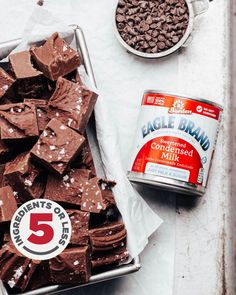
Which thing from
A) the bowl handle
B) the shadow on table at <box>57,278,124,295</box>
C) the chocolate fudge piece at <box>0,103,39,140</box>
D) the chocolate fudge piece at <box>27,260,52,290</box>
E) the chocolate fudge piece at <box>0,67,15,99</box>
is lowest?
the shadow on table at <box>57,278,124,295</box>

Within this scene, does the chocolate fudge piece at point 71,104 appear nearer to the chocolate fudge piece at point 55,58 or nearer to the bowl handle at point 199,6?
the chocolate fudge piece at point 55,58

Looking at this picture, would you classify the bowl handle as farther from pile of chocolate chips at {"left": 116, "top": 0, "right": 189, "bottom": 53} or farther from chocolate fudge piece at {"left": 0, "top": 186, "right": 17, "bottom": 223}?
chocolate fudge piece at {"left": 0, "top": 186, "right": 17, "bottom": 223}

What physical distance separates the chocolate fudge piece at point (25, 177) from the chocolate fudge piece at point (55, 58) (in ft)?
0.50

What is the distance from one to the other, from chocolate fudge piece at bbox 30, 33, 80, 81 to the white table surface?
0.16 metres

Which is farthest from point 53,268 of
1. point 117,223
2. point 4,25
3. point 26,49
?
point 4,25

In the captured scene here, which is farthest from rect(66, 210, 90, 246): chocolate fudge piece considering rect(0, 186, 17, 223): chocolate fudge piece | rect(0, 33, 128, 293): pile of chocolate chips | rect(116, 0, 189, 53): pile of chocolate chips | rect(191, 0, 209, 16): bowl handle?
rect(191, 0, 209, 16): bowl handle

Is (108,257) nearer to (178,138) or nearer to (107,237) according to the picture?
(107,237)

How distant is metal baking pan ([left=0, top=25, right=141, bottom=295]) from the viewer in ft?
3.90

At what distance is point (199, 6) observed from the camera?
4.42 ft

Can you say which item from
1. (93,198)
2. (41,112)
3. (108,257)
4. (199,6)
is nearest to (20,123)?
(41,112)

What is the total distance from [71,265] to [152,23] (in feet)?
1.64

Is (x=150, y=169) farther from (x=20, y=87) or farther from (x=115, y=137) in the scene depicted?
(x=20, y=87)

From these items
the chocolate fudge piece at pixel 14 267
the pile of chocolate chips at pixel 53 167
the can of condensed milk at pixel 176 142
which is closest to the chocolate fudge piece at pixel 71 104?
the pile of chocolate chips at pixel 53 167

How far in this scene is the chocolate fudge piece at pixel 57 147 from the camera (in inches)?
45.1
